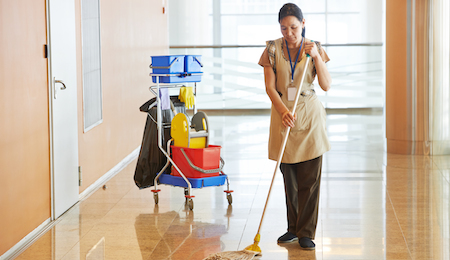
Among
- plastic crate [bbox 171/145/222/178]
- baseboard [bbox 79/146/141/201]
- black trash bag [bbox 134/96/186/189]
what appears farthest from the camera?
baseboard [bbox 79/146/141/201]

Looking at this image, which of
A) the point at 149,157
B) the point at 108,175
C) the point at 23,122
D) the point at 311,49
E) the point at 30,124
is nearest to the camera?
the point at 311,49

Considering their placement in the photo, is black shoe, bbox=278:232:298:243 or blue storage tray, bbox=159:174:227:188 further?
blue storage tray, bbox=159:174:227:188

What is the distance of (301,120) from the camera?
3199 millimetres

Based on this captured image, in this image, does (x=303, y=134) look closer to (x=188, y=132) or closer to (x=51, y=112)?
(x=188, y=132)

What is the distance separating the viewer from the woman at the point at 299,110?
3.12 m

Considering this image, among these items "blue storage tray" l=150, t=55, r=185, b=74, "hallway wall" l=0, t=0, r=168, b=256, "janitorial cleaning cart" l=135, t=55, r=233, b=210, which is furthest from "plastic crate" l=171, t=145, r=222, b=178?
"hallway wall" l=0, t=0, r=168, b=256

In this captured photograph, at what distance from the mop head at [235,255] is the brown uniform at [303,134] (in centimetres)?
42

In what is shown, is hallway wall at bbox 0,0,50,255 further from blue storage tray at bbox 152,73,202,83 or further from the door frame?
→ blue storage tray at bbox 152,73,202,83

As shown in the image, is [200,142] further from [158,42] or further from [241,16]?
[241,16]

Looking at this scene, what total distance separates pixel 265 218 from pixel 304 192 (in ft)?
2.58

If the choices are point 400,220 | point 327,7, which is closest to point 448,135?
point 400,220

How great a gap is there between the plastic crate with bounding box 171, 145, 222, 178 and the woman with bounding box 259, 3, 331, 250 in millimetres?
989

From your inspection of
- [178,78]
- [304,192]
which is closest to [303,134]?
[304,192]

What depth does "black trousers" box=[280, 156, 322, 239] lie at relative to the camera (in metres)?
3.27
